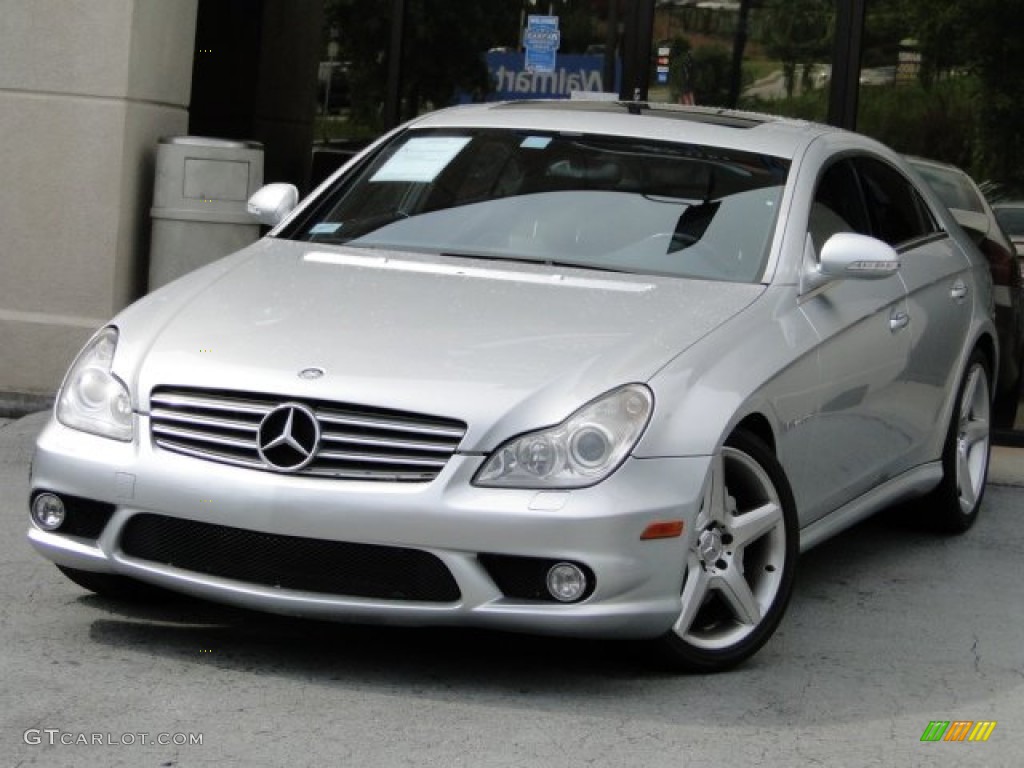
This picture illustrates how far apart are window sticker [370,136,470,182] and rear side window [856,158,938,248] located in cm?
142

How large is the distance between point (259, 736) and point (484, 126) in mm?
2836

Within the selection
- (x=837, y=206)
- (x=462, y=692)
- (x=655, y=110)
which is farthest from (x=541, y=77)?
(x=462, y=692)

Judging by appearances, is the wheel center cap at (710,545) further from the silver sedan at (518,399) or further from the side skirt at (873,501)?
the side skirt at (873,501)

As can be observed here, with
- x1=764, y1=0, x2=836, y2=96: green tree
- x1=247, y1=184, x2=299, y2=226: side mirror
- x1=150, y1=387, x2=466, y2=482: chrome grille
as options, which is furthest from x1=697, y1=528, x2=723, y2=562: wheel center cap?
x1=764, y1=0, x2=836, y2=96: green tree

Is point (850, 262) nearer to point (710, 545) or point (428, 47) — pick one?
point (710, 545)

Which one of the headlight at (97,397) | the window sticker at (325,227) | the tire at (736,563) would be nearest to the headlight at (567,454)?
Result: the tire at (736,563)

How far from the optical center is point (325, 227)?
21.5ft

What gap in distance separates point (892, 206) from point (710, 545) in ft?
7.93

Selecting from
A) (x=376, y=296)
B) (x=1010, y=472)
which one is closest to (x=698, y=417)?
(x=376, y=296)

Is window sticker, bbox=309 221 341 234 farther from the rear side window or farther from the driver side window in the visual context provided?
the rear side window

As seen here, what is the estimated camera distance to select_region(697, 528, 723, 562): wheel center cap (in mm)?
5293

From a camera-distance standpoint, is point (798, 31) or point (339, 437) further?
point (798, 31)

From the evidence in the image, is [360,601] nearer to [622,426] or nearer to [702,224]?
[622,426]

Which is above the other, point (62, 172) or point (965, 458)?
point (62, 172)
